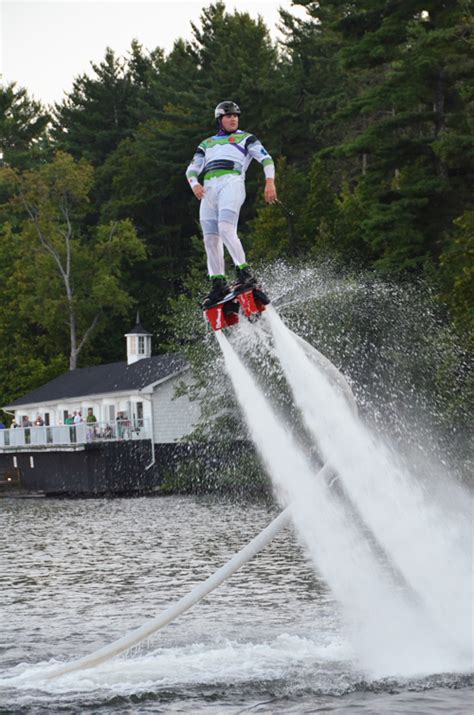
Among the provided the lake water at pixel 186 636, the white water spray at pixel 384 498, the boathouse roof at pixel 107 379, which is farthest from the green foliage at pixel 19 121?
the white water spray at pixel 384 498

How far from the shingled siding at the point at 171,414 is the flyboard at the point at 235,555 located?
61.8 m

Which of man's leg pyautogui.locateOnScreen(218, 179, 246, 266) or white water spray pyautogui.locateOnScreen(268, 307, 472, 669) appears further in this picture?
white water spray pyautogui.locateOnScreen(268, 307, 472, 669)

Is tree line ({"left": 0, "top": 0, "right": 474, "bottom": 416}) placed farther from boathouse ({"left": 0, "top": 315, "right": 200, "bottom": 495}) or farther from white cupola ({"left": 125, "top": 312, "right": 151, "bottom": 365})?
boathouse ({"left": 0, "top": 315, "right": 200, "bottom": 495})

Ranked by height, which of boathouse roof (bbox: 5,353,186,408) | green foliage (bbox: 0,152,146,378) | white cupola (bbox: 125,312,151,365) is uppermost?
green foliage (bbox: 0,152,146,378)

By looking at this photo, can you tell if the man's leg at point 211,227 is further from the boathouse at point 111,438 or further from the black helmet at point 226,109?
the boathouse at point 111,438

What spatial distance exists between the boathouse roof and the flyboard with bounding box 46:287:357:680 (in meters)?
64.5

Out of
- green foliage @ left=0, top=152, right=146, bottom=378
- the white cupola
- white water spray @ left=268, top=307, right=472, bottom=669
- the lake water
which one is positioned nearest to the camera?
white water spray @ left=268, top=307, right=472, bottom=669

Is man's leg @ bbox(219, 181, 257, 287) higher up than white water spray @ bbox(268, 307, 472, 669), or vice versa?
man's leg @ bbox(219, 181, 257, 287)

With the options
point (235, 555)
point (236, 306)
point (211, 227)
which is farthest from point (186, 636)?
point (211, 227)

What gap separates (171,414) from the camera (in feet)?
287

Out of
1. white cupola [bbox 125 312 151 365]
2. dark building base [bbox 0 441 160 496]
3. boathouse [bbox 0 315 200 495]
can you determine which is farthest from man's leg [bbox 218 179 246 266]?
white cupola [bbox 125 312 151 365]

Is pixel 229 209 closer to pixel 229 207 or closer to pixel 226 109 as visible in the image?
pixel 229 207

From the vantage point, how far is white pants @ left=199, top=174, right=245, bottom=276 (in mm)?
18219

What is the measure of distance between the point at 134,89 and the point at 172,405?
2140 inches
